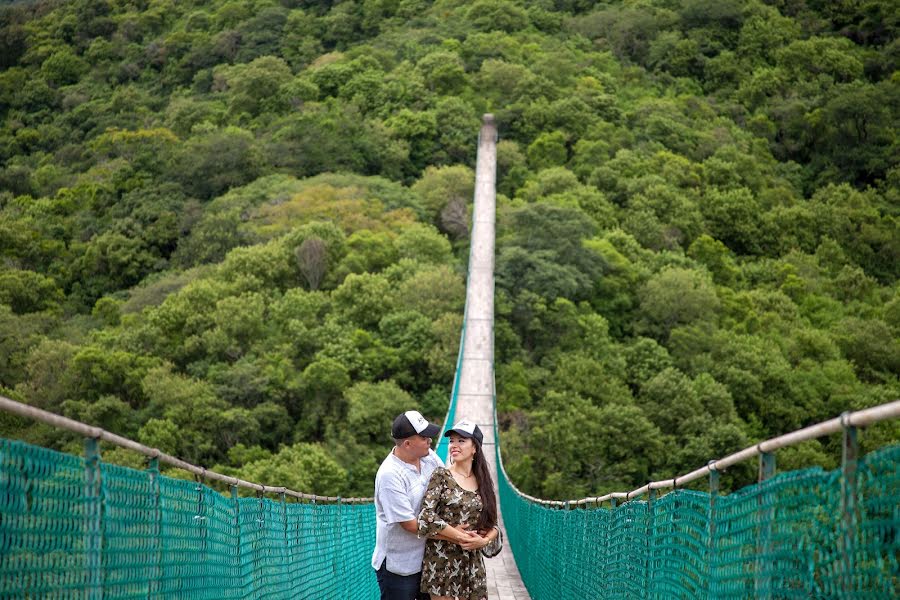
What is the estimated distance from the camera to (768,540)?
9.34 feet

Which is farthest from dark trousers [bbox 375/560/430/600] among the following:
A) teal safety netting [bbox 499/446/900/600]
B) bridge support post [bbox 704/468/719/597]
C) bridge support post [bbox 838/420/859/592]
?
bridge support post [bbox 838/420/859/592]

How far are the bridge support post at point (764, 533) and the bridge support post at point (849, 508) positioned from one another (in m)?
0.47

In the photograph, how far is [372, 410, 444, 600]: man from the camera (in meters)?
4.73

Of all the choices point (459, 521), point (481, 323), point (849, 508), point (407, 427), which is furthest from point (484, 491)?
point (481, 323)

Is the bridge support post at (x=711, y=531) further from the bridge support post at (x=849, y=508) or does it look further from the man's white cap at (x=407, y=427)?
the man's white cap at (x=407, y=427)

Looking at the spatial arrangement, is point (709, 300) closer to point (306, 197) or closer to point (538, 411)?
point (538, 411)

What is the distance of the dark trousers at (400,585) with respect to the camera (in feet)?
16.0

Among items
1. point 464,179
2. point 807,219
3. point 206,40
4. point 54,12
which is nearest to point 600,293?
point 464,179

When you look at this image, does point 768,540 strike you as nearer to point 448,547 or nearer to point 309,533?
point 448,547

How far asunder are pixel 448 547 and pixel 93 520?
2.11m

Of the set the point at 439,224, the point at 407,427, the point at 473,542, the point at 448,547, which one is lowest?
the point at 439,224

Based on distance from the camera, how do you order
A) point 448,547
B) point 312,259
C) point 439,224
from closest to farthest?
point 448,547 → point 312,259 → point 439,224

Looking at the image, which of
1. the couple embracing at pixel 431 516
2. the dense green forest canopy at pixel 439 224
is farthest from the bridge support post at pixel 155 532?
the dense green forest canopy at pixel 439 224

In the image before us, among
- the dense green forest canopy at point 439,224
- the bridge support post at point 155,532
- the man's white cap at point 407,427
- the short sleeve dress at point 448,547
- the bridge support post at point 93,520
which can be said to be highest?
the bridge support post at point 93,520
